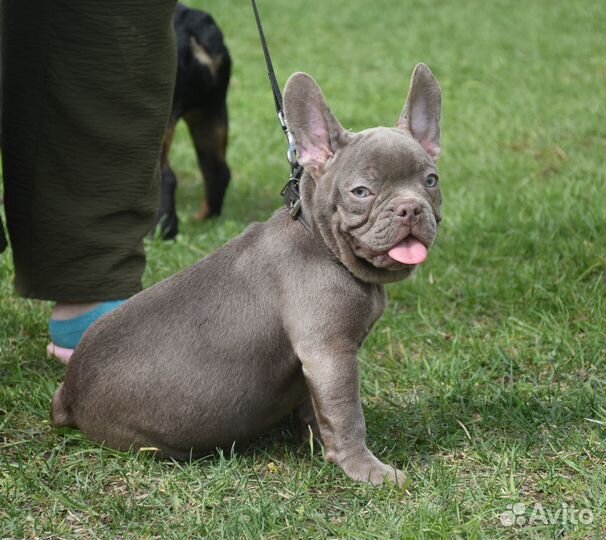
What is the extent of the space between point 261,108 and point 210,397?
19.1 ft

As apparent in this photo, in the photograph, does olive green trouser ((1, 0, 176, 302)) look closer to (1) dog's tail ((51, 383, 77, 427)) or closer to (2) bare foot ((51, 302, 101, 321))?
(2) bare foot ((51, 302, 101, 321))

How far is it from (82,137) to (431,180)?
129 centimetres

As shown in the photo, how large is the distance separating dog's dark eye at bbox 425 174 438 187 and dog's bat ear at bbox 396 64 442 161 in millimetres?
113

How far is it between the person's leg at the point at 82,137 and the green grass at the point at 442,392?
39 cm

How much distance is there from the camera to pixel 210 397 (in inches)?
112

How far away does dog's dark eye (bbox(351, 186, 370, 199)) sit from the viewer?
2.71m

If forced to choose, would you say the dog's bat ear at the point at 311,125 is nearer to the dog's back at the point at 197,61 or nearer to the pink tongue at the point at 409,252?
the pink tongue at the point at 409,252

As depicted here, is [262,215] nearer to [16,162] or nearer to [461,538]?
[16,162]

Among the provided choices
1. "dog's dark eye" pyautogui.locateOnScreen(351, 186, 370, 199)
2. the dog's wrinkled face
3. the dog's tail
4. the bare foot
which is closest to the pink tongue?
the dog's wrinkled face

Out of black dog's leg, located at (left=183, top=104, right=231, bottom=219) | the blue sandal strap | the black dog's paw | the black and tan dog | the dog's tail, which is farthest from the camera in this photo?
black dog's leg, located at (left=183, top=104, right=231, bottom=219)

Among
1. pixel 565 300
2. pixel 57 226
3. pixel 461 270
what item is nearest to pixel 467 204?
pixel 461 270

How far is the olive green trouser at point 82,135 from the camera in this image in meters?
3.37

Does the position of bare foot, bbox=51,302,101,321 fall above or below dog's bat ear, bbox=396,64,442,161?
below

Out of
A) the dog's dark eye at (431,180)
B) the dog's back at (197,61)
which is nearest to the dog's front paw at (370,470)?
the dog's dark eye at (431,180)
